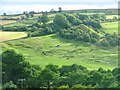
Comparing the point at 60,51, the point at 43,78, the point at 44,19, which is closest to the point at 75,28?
the point at 44,19

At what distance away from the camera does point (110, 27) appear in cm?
2383

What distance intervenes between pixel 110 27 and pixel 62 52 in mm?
6508

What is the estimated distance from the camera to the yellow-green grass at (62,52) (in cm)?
1603

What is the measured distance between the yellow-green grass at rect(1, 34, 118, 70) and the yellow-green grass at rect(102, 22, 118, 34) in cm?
260

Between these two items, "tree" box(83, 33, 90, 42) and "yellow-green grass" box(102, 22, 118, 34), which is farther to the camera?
"yellow-green grass" box(102, 22, 118, 34)

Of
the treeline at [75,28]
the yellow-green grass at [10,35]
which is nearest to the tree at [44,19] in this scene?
the treeline at [75,28]

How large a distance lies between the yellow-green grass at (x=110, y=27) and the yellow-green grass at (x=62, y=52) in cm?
260

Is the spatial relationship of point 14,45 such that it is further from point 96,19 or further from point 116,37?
point 96,19

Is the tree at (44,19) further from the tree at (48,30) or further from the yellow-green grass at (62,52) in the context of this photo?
the yellow-green grass at (62,52)

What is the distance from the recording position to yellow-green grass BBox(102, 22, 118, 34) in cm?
2260

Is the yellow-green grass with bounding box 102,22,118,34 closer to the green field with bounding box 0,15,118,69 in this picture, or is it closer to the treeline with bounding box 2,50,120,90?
the green field with bounding box 0,15,118,69

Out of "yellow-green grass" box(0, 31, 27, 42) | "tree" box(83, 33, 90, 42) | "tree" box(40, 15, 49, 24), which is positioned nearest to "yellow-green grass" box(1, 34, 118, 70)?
"yellow-green grass" box(0, 31, 27, 42)

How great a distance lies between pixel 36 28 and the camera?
23.1 m

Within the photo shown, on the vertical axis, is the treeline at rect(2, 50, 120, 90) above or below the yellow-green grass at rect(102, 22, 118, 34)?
above
